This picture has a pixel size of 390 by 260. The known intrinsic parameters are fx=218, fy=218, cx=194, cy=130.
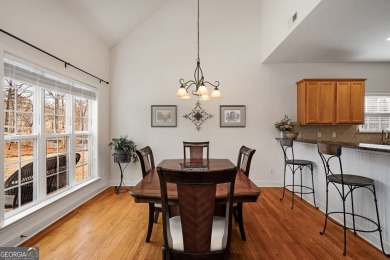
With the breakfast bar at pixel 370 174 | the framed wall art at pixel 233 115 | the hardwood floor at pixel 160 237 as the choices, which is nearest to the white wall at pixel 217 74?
the framed wall art at pixel 233 115

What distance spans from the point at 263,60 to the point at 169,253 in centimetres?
416

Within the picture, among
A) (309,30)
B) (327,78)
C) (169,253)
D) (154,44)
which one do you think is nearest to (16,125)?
(169,253)

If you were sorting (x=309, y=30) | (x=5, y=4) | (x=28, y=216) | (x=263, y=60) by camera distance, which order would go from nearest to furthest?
(x=5, y=4) < (x=28, y=216) < (x=309, y=30) < (x=263, y=60)

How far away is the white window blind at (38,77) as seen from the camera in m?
2.28

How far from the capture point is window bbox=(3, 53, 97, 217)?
95.7 inches

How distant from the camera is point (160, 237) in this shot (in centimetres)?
255

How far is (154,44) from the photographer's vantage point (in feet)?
15.5

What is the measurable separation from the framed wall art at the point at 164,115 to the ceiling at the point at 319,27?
1697 mm

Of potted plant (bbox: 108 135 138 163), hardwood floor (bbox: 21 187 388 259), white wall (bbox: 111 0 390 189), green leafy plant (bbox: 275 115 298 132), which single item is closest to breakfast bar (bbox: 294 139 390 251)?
hardwood floor (bbox: 21 187 388 259)

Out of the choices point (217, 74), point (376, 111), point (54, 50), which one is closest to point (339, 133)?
point (376, 111)

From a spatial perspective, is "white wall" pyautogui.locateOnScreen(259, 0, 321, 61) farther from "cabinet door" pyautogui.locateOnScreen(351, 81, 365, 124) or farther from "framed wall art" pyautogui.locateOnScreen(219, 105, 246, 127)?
"cabinet door" pyautogui.locateOnScreen(351, 81, 365, 124)

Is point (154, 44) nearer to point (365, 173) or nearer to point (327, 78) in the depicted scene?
point (327, 78)

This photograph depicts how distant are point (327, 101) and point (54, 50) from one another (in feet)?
15.6

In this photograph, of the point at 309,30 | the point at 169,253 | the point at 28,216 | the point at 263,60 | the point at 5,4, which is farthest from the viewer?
the point at 263,60
